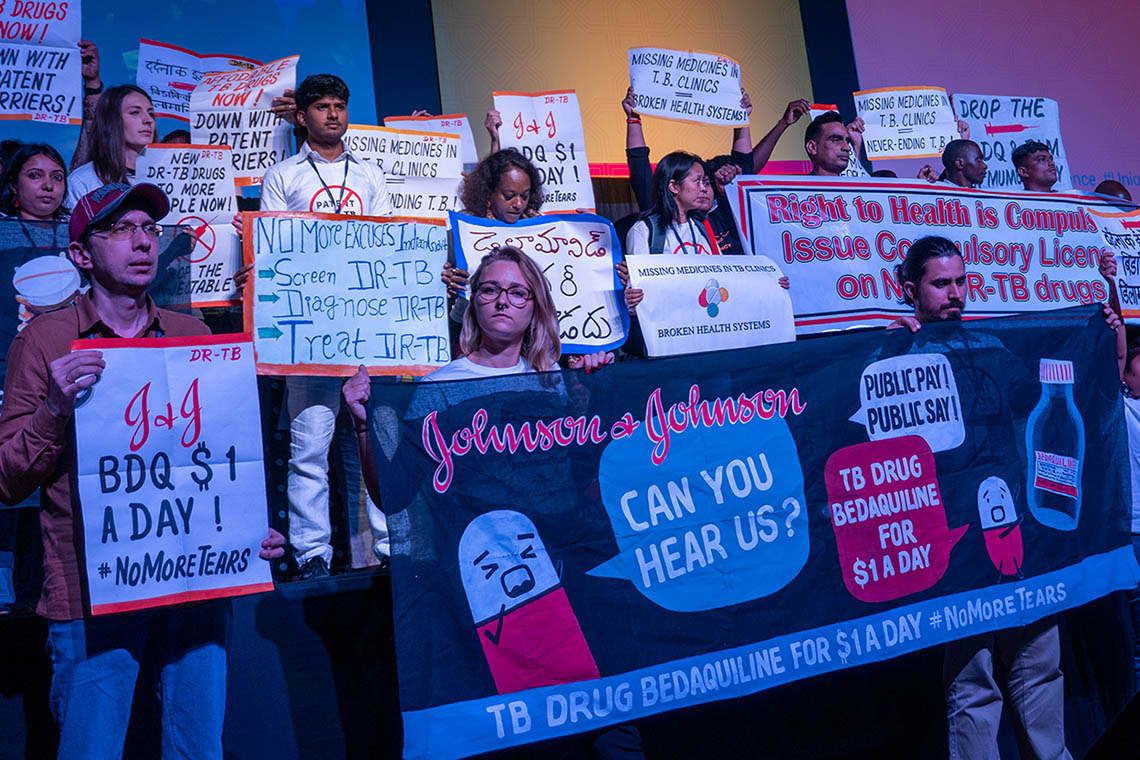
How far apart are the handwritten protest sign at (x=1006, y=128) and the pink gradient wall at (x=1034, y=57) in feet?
5.59

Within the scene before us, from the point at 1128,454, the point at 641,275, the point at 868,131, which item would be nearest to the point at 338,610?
the point at 641,275

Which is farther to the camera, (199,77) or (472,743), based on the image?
(199,77)

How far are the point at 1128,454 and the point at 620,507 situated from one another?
2.42m

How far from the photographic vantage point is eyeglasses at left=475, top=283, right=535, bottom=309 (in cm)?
347

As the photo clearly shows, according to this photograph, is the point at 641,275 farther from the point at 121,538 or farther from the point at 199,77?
the point at 199,77

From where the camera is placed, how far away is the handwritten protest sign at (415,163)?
5754 mm

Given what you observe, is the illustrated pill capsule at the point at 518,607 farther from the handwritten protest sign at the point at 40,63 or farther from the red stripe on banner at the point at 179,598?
the handwritten protest sign at the point at 40,63

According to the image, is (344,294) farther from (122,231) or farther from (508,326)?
(122,231)

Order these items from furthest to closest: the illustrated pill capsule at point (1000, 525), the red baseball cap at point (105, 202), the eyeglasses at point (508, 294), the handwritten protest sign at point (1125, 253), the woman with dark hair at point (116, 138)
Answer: the handwritten protest sign at point (1125, 253) < the woman with dark hair at point (116, 138) < the illustrated pill capsule at point (1000, 525) < the eyeglasses at point (508, 294) < the red baseball cap at point (105, 202)

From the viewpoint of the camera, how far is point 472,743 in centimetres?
293

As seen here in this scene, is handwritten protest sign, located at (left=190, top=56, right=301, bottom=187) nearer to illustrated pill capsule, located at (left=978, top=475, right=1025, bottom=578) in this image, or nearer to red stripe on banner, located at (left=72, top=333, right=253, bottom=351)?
red stripe on banner, located at (left=72, top=333, right=253, bottom=351)

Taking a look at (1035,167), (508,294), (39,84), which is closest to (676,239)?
(508,294)

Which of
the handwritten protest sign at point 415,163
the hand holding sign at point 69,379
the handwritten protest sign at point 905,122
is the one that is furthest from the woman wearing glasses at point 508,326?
the handwritten protest sign at point 905,122

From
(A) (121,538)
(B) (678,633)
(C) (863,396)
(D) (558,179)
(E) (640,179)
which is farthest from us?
(D) (558,179)
